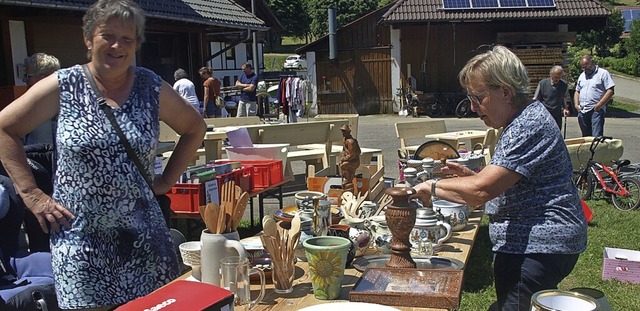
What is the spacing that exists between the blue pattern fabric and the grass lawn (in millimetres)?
1886

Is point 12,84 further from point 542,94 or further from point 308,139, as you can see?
point 542,94

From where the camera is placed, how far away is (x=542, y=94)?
9734 millimetres

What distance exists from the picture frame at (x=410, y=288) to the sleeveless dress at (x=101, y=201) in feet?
2.48

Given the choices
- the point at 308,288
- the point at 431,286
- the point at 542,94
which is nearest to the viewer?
the point at 431,286

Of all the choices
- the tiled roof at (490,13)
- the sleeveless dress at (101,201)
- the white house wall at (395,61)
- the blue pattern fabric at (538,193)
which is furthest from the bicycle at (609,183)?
the white house wall at (395,61)

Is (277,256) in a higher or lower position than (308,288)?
higher

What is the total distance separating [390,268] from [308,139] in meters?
4.84

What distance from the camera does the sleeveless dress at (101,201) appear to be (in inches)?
82.5

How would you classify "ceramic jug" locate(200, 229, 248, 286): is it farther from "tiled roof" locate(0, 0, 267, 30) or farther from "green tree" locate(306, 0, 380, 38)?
"green tree" locate(306, 0, 380, 38)

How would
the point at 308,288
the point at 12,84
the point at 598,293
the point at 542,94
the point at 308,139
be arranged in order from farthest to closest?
the point at 542,94, the point at 12,84, the point at 308,139, the point at 308,288, the point at 598,293

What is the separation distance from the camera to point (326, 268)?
2135mm

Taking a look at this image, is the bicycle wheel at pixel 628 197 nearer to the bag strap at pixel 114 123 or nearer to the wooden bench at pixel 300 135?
the wooden bench at pixel 300 135

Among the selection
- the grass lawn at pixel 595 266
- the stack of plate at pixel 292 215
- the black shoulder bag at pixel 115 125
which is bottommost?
the grass lawn at pixel 595 266

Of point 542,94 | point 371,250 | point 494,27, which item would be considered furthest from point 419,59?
point 371,250
